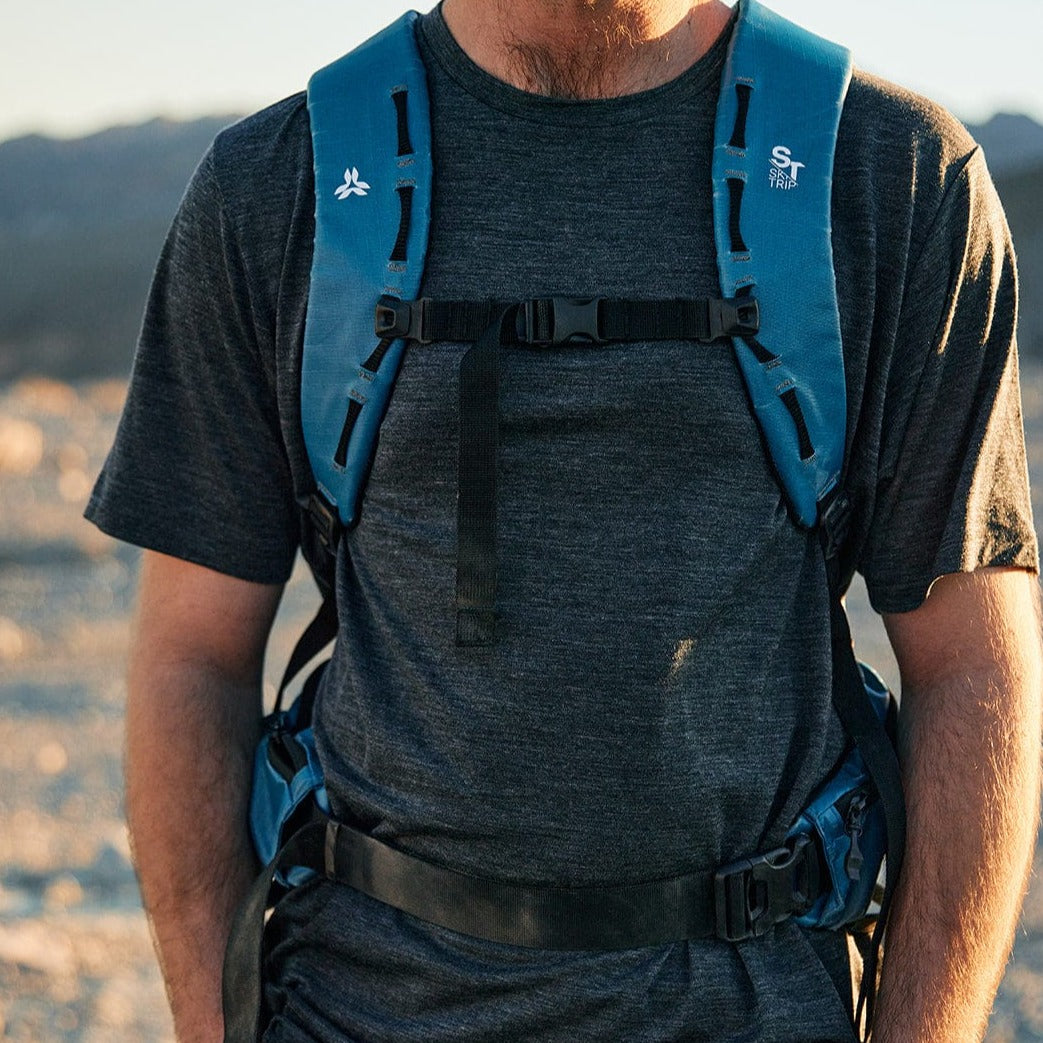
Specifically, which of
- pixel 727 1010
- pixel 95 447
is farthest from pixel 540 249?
pixel 95 447

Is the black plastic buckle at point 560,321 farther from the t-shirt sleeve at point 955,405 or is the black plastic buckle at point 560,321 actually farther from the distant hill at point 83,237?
the distant hill at point 83,237

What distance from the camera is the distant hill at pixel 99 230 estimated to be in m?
30.6

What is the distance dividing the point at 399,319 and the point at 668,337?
30cm

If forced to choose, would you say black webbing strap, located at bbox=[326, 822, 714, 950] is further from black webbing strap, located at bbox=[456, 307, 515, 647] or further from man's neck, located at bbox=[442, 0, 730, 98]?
man's neck, located at bbox=[442, 0, 730, 98]

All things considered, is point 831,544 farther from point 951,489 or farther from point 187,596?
point 187,596

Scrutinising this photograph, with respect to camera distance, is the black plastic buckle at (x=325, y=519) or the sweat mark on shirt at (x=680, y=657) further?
the black plastic buckle at (x=325, y=519)

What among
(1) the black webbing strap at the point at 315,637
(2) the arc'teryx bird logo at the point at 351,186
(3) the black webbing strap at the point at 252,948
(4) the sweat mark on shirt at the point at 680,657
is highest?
(2) the arc'teryx bird logo at the point at 351,186

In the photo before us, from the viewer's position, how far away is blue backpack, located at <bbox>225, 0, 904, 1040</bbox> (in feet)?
5.70

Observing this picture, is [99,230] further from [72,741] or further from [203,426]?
[203,426]

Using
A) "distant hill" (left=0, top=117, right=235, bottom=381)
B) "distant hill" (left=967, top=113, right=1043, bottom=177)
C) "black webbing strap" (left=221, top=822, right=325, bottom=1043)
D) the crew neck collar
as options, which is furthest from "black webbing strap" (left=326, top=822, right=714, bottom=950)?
"distant hill" (left=967, top=113, right=1043, bottom=177)

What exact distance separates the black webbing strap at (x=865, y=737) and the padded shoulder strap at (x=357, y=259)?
1.74 ft

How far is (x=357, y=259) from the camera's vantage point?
1812 mm

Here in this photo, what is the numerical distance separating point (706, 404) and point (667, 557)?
0.17 metres

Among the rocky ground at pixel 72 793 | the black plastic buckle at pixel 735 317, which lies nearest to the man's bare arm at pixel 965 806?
the black plastic buckle at pixel 735 317
